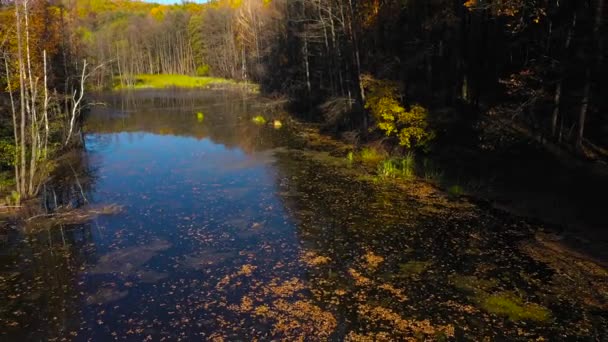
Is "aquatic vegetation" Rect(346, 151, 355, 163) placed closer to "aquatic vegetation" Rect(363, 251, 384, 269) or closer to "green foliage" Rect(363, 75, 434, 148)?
"green foliage" Rect(363, 75, 434, 148)

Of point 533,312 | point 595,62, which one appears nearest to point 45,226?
point 533,312

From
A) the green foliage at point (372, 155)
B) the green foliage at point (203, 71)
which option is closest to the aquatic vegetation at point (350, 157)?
the green foliage at point (372, 155)

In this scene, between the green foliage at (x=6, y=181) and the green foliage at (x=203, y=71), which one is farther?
the green foliage at (x=203, y=71)

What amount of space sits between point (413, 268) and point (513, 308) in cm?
239

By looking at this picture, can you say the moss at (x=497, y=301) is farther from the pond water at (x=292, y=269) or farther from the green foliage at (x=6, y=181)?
the green foliage at (x=6, y=181)

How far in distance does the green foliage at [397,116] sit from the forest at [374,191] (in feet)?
0.31

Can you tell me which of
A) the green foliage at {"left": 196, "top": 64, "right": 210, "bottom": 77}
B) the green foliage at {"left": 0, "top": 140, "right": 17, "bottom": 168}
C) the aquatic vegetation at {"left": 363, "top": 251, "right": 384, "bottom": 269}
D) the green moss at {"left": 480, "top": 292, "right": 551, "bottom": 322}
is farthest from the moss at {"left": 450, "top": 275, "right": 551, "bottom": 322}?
the green foliage at {"left": 196, "top": 64, "right": 210, "bottom": 77}

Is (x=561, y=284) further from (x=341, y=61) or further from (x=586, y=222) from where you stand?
(x=341, y=61)

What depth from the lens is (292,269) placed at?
1109 cm

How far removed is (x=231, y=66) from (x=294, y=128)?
54.6 m

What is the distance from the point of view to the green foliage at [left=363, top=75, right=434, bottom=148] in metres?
19.6

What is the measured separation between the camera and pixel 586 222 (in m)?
12.6

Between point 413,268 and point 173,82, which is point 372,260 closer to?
point 413,268

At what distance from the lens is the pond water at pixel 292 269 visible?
8.70 m
